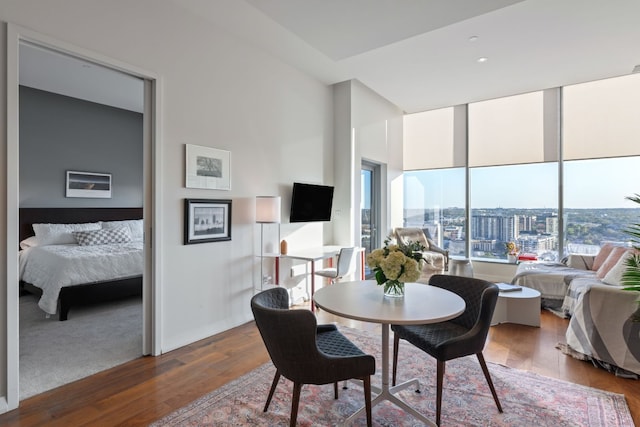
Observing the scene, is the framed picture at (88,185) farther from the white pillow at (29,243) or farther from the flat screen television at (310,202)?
the flat screen television at (310,202)

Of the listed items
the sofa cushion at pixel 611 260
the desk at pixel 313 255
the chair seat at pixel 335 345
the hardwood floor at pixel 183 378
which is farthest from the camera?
the desk at pixel 313 255

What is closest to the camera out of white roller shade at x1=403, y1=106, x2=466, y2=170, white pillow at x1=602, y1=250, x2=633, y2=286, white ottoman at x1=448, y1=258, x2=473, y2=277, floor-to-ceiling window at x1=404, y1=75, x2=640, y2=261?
white pillow at x1=602, y1=250, x2=633, y2=286

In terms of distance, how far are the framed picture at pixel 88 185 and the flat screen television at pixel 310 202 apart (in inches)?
147

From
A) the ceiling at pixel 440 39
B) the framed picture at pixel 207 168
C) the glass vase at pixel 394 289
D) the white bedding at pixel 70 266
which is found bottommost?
the white bedding at pixel 70 266

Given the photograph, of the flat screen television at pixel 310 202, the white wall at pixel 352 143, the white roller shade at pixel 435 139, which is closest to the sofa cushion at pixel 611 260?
the white roller shade at pixel 435 139

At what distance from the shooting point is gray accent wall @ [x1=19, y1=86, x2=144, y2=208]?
16.8 feet

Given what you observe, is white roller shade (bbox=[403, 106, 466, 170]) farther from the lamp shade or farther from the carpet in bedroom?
the carpet in bedroom

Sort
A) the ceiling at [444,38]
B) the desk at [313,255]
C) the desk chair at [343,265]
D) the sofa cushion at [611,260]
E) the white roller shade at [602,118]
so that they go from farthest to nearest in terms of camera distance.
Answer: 1. the white roller shade at [602,118]
2. the desk chair at [343,265]
3. the desk at [313,255]
4. the sofa cushion at [611,260]
5. the ceiling at [444,38]

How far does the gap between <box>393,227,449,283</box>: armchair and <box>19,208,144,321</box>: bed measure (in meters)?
4.08

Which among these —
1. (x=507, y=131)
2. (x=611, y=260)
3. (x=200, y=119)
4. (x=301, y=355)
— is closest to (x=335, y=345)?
(x=301, y=355)

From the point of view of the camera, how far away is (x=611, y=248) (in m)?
4.46

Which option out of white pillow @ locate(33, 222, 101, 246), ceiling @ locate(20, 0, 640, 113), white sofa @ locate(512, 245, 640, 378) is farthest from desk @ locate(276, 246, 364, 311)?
white pillow @ locate(33, 222, 101, 246)

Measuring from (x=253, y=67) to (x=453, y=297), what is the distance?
328 centimetres

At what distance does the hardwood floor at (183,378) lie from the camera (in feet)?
7.04
